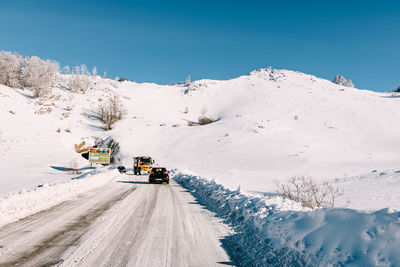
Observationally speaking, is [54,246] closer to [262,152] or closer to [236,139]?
[262,152]

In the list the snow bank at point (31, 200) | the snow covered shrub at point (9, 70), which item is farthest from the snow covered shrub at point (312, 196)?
the snow covered shrub at point (9, 70)

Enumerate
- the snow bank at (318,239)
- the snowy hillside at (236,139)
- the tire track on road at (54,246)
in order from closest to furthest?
the snow bank at (318,239)
the tire track on road at (54,246)
the snowy hillside at (236,139)

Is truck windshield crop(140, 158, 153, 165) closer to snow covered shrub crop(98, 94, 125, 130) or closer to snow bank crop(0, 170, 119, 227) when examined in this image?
snow bank crop(0, 170, 119, 227)

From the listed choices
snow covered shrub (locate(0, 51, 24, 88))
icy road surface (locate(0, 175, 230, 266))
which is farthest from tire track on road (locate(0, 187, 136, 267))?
snow covered shrub (locate(0, 51, 24, 88))

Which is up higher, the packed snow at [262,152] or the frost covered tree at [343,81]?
the frost covered tree at [343,81]

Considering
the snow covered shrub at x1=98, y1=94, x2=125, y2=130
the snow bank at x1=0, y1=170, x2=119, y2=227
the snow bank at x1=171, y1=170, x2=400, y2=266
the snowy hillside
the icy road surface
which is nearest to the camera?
the snow bank at x1=171, y1=170, x2=400, y2=266

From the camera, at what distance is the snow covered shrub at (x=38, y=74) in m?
71.4

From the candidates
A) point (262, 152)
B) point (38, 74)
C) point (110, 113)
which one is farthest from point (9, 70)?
point (262, 152)

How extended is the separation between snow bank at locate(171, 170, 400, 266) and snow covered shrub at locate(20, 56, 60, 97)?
3167 inches

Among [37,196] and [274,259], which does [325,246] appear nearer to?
[274,259]

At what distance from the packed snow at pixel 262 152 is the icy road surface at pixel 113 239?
117 centimetres

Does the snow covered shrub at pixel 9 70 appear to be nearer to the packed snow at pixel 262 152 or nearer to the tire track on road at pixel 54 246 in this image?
the packed snow at pixel 262 152

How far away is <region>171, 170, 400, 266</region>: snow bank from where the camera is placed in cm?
385

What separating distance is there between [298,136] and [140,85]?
9504cm
